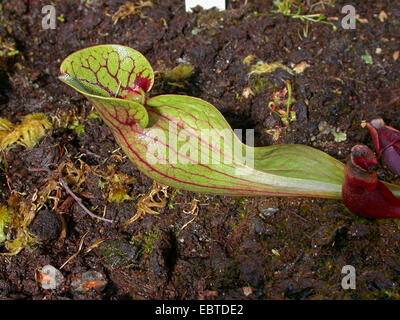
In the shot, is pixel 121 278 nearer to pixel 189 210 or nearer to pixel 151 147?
pixel 189 210

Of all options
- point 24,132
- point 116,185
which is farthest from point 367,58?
point 24,132

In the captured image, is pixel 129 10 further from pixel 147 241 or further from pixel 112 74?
pixel 147 241

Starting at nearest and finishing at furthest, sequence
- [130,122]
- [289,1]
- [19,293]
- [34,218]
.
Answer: [130,122]
[19,293]
[34,218]
[289,1]

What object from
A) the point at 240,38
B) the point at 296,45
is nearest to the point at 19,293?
the point at 240,38

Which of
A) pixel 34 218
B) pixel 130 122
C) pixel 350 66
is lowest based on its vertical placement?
pixel 34 218

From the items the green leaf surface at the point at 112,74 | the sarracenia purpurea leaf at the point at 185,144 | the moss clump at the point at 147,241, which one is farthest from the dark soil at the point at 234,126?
the green leaf surface at the point at 112,74
